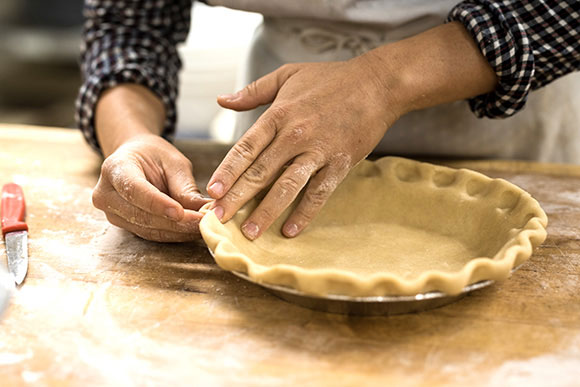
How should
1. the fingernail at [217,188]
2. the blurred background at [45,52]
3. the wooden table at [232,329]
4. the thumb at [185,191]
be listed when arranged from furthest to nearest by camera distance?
the blurred background at [45,52] < the thumb at [185,191] < the fingernail at [217,188] < the wooden table at [232,329]

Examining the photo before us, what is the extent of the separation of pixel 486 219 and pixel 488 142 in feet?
1.92

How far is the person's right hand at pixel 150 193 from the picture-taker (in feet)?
3.94

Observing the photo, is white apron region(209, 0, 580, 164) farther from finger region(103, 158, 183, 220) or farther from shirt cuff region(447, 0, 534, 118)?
finger region(103, 158, 183, 220)

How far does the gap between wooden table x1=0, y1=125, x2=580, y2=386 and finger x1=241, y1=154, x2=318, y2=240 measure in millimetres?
113

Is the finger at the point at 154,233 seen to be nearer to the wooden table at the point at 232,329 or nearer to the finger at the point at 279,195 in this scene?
the wooden table at the point at 232,329

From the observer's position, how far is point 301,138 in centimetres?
121

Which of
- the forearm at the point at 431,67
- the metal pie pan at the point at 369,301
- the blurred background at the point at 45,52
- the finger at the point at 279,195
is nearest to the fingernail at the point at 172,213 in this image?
the finger at the point at 279,195

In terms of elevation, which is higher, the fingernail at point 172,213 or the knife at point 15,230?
the fingernail at point 172,213

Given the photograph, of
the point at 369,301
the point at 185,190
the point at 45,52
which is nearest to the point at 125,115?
the point at 185,190

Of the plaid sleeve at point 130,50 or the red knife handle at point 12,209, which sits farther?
the plaid sleeve at point 130,50

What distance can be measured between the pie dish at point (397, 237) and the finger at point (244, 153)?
6cm

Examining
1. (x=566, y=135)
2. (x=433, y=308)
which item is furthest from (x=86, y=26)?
(x=566, y=135)

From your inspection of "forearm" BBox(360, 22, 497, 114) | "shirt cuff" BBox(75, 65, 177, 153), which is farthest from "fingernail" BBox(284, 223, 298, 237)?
"shirt cuff" BBox(75, 65, 177, 153)

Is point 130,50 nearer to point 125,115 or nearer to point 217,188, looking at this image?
point 125,115
